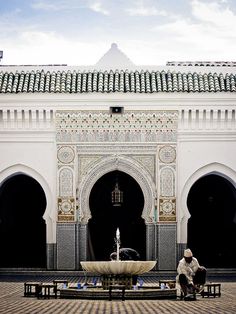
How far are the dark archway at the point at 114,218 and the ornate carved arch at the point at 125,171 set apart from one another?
1574mm

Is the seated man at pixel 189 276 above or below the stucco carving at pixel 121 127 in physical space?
below

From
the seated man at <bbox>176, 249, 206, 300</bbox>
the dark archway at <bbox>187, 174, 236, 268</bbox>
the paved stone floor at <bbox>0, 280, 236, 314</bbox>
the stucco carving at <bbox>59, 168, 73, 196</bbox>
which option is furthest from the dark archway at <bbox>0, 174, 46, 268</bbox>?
the seated man at <bbox>176, 249, 206, 300</bbox>

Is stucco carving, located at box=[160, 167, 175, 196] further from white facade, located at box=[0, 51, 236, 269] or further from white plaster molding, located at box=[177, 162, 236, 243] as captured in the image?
white plaster molding, located at box=[177, 162, 236, 243]

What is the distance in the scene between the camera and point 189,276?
9766 millimetres

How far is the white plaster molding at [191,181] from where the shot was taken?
15273 mm

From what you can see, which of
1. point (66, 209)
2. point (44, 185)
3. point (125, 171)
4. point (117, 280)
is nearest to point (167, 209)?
point (125, 171)

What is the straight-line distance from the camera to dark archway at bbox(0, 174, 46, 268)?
17169mm

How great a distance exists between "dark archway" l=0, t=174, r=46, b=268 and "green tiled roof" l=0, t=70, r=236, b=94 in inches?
87.9

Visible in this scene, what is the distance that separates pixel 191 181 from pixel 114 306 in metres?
6.97

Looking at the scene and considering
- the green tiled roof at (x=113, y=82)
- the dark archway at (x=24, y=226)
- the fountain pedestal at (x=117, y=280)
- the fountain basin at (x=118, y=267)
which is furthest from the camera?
the dark archway at (x=24, y=226)

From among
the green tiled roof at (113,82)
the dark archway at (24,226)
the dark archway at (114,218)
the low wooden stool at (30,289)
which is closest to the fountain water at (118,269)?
the low wooden stool at (30,289)

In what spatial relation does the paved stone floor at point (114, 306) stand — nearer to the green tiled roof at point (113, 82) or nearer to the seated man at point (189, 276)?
the seated man at point (189, 276)

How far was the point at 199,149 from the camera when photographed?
15.4 meters

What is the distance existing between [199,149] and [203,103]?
0.82 metres
